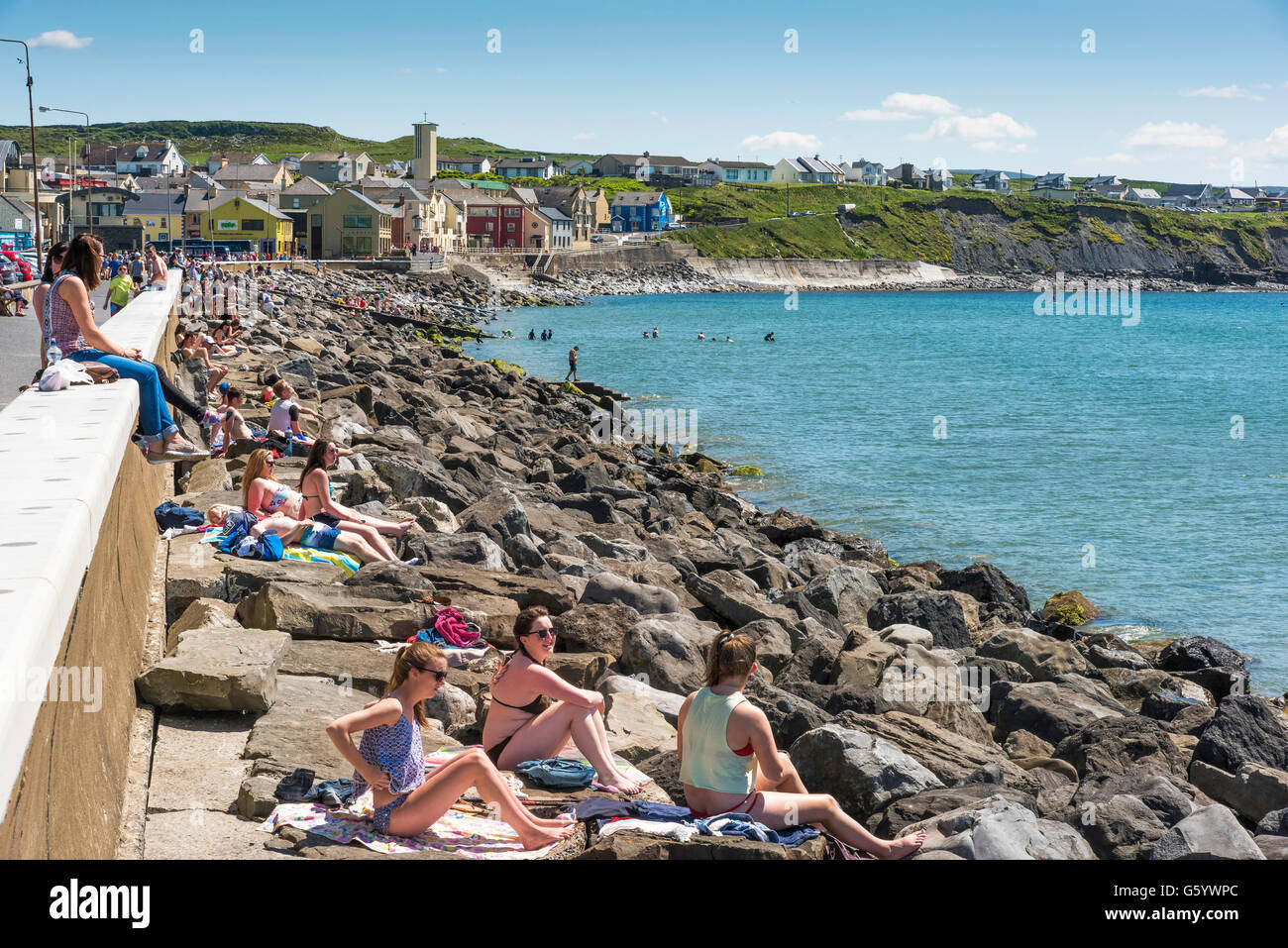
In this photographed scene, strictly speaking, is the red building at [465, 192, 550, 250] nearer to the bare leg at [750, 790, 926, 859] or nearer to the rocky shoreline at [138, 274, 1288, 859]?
the rocky shoreline at [138, 274, 1288, 859]

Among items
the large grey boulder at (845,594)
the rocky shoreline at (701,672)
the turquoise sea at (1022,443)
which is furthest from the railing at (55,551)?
the turquoise sea at (1022,443)

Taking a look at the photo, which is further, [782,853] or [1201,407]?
[1201,407]

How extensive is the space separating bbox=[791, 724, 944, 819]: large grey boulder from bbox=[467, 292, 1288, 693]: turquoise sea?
11040 millimetres

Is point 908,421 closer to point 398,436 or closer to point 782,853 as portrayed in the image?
point 398,436

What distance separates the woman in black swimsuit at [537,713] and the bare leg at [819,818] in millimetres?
1023

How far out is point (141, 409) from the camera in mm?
9781

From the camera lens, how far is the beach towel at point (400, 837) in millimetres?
5664

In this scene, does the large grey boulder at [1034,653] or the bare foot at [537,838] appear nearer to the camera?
the bare foot at [537,838]

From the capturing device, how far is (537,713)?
23.5 ft

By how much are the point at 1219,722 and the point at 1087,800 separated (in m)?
3.42

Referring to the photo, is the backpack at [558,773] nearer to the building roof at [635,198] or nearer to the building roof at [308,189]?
the building roof at [308,189]

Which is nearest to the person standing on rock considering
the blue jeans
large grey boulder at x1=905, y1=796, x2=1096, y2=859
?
large grey boulder at x1=905, y1=796, x2=1096, y2=859

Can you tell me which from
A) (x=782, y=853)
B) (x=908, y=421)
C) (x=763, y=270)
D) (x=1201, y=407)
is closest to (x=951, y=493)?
(x=908, y=421)

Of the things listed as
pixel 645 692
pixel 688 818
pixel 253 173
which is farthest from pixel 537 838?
pixel 253 173
